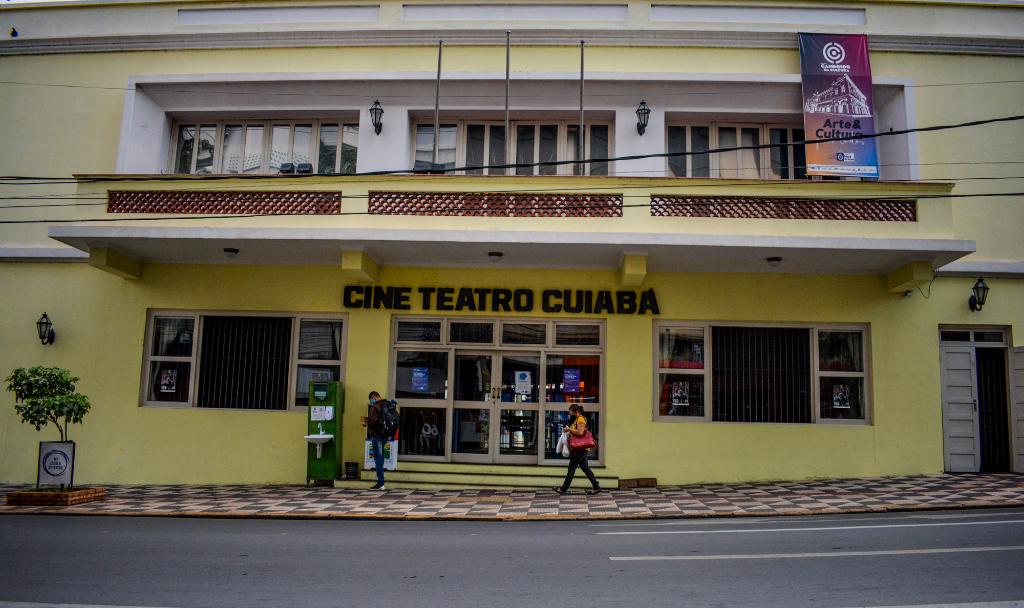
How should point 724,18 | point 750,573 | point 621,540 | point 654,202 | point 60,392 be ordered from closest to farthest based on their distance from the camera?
point 750,573, point 621,540, point 60,392, point 654,202, point 724,18

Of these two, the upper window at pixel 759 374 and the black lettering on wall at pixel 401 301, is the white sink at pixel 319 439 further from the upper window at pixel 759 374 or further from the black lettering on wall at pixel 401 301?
the upper window at pixel 759 374

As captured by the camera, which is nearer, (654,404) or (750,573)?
(750,573)

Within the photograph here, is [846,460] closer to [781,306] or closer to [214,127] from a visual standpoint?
[781,306]

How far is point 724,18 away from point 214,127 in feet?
35.7

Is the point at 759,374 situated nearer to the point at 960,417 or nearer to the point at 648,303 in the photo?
the point at 648,303

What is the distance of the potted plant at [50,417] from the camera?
10820 mm

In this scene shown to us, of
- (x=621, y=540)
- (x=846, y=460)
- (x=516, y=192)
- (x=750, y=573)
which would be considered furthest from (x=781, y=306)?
(x=750, y=573)

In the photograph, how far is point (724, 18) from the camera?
563 inches

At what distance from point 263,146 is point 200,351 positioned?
4504 millimetres

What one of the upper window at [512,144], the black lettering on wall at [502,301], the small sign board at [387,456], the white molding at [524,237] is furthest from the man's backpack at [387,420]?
the upper window at [512,144]

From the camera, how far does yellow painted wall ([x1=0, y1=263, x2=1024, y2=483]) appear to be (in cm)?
1280

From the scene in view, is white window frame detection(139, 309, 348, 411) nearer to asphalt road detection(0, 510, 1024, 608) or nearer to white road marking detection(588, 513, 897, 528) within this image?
asphalt road detection(0, 510, 1024, 608)

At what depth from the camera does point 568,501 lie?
37.0ft

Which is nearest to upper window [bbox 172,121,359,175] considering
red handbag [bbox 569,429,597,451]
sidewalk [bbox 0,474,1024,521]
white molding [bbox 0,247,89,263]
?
white molding [bbox 0,247,89,263]
